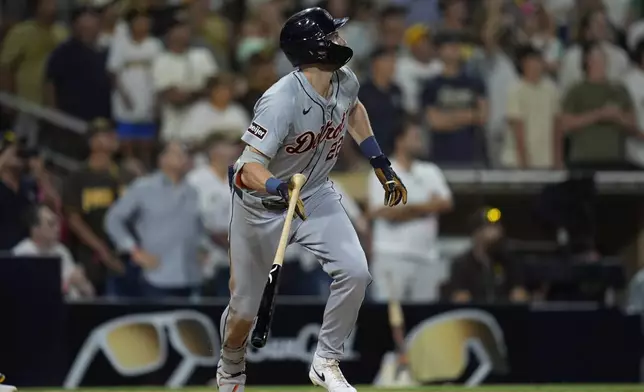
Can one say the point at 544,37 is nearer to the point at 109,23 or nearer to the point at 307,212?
the point at 109,23

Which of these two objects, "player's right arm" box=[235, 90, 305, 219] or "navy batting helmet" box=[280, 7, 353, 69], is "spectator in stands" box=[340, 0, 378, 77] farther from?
"player's right arm" box=[235, 90, 305, 219]

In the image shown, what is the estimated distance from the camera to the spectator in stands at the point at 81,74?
583 inches

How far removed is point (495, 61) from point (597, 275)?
324cm

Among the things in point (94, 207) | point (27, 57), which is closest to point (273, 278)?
point (94, 207)

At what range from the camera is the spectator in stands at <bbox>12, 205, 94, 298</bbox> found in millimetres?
12539

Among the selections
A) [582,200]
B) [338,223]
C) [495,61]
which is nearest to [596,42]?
[495,61]

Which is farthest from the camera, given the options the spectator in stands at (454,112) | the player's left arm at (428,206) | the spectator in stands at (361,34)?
the spectator in stands at (361,34)

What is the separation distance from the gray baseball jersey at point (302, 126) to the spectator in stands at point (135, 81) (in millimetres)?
6429

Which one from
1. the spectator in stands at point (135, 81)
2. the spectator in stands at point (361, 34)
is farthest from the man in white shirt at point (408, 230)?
the spectator in stands at point (135, 81)

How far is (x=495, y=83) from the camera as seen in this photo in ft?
51.9

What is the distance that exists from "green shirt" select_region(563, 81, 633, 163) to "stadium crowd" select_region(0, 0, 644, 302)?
17mm

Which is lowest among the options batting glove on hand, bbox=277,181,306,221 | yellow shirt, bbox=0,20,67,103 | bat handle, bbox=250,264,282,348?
yellow shirt, bbox=0,20,67,103

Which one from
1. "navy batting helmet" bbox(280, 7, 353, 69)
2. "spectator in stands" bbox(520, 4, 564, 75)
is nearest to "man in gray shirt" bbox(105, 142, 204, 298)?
"spectator in stands" bbox(520, 4, 564, 75)

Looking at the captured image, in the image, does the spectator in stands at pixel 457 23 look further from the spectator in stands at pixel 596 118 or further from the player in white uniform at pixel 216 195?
the player in white uniform at pixel 216 195
